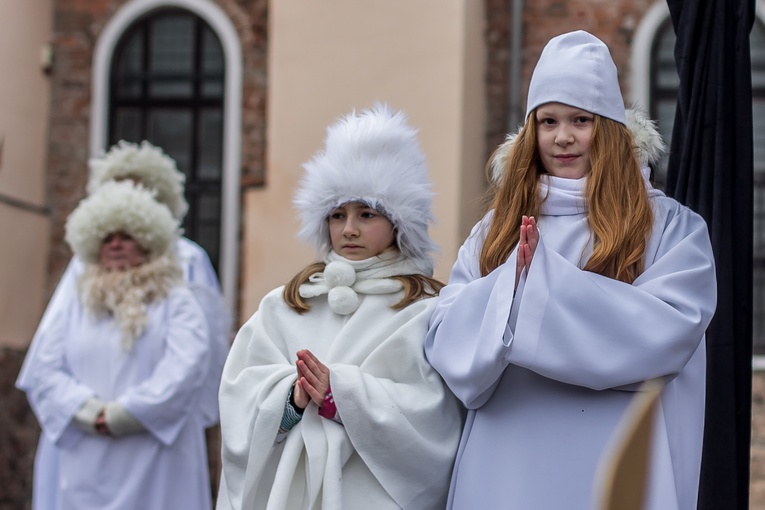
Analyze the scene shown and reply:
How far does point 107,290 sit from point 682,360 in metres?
3.76

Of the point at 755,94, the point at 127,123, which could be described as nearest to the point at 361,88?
the point at 127,123

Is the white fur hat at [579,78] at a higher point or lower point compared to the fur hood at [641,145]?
higher

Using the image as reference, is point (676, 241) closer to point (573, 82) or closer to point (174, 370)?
point (573, 82)

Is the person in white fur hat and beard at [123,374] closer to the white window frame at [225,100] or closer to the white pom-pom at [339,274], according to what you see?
the white pom-pom at [339,274]

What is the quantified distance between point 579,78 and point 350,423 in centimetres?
106

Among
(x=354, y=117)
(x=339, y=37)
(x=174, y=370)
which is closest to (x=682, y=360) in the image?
(x=354, y=117)

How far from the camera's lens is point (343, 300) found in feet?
11.7

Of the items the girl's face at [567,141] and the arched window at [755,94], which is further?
the arched window at [755,94]

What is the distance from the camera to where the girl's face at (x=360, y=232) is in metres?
3.71

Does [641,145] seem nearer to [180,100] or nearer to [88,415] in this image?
[88,415]

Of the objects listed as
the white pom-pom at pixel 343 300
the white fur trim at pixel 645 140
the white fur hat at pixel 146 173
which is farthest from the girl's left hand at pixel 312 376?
the white fur hat at pixel 146 173

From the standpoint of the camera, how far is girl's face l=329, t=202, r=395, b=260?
3.71 metres

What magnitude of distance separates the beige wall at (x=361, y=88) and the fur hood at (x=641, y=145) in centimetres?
526

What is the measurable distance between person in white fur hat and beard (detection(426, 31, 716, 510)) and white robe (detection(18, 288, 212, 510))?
294cm
